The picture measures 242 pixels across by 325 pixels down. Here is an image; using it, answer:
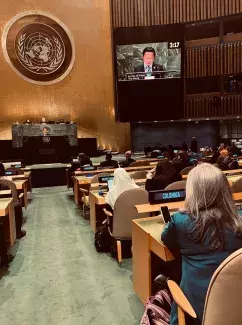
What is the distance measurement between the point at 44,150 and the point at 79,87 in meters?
3.82

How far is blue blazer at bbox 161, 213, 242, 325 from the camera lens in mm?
1605

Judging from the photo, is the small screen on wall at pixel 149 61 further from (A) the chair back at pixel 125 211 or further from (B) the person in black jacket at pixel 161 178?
(A) the chair back at pixel 125 211

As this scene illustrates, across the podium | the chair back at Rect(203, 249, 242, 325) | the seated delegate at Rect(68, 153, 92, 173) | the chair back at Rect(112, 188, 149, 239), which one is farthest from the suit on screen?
Result: the chair back at Rect(203, 249, 242, 325)

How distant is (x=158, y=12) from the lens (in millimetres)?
14695

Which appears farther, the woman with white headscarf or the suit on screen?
the suit on screen

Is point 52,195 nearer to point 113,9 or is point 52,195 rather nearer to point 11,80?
point 11,80

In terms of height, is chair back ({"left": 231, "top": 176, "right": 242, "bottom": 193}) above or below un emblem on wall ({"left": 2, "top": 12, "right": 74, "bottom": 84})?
below

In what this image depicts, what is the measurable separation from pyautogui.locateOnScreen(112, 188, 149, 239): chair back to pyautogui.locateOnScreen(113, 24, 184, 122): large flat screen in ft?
35.5

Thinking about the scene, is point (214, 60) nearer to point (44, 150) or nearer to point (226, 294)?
point (44, 150)

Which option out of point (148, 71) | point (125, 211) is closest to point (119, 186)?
point (125, 211)

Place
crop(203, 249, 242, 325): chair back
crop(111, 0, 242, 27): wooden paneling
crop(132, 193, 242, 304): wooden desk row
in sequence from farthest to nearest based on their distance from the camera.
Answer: crop(111, 0, 242, 27): wooden paneling < crop(132, 193, 242, 304): wooden desk row < crop(203, 249, 242, 325): chair back

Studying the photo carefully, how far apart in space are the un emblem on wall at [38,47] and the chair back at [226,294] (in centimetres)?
1448

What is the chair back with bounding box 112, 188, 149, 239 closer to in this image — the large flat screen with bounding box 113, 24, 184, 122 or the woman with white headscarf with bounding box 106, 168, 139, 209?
the woman with white headscarf with bounding box 106, 168, 139, 209

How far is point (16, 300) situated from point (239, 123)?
15.0m
